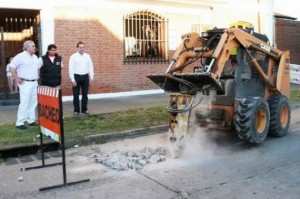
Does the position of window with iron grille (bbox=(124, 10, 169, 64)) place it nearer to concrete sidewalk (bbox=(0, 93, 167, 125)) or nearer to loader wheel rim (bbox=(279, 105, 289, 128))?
concrete sidewalk (bbox=(0, 93, 167, 125))

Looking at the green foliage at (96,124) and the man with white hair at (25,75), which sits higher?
the man with white hair at (25,75)

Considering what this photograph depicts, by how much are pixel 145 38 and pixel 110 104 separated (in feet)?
11.3

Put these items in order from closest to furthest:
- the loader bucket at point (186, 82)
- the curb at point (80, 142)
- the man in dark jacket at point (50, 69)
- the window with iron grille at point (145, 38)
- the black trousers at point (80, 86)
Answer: the loader bucket at point (186, 82)
the curb at point (80, 142)
the man in dark jacket at point (50, 69)
the black trousers at point (80, 86)
the window with iron grille at point (145, 38)

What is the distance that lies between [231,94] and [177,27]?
809 centimetres

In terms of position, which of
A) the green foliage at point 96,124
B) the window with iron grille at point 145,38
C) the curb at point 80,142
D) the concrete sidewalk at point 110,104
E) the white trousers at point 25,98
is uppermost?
the window with iron grille at point 145,38

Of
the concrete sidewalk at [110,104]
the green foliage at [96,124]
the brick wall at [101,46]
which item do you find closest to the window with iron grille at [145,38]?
the brick wall at [101,46]

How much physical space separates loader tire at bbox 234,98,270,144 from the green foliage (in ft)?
8.12

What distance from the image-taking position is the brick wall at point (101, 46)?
12672 millimetres

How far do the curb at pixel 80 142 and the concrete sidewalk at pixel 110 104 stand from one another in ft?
7.39

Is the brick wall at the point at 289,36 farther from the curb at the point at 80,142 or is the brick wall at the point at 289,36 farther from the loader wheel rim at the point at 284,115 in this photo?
the curb at the point at 80,142

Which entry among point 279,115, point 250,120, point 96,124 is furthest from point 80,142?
point 279,115

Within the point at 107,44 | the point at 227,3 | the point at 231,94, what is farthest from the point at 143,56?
the point at 231,94

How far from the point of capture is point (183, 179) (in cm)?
561

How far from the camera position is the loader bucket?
255 inches
